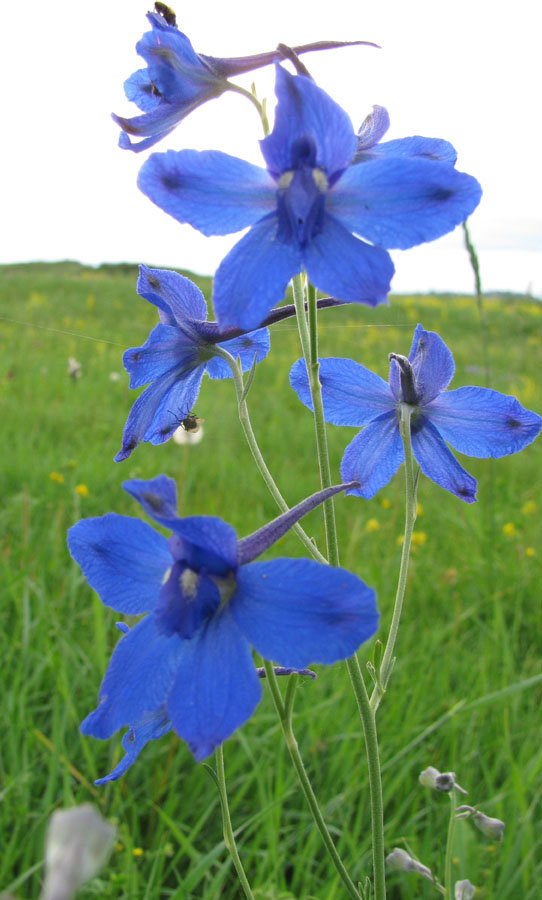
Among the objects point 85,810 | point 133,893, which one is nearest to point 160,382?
point 85,810

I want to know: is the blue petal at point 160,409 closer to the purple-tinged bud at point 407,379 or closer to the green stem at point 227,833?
the purple-tinged bud at point 407,379

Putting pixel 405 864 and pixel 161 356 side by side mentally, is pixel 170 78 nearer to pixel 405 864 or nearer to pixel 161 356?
pixel 161 356

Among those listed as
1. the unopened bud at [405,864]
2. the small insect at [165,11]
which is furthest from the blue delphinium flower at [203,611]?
the unopened bud at [405,864]

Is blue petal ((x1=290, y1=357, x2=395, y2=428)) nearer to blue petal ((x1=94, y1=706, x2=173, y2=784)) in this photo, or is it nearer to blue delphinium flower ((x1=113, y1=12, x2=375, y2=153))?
blue delphinium flower ((x1=113, y1=12, x2=375, y2=153))

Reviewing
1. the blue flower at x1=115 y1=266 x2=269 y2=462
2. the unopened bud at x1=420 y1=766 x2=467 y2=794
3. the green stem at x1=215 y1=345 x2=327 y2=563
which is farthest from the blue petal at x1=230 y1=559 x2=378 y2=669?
the unopened bud at x1=420 y1=766 x2=467 y2=794

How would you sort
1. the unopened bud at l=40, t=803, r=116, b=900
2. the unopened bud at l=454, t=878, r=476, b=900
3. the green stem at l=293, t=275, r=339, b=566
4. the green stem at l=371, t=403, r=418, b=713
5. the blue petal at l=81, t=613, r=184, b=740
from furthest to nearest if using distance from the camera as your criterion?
the unopened bud at l=454, t=878, r=476, b=900, the green stem at l=371, t=403, r=418, b=713, the green stem at l=293, t=275, r=339, b=566, the blue petal at l=81, t=613, r=184, b=740, the unopened bud at l=40, t=803, r=116, b=900

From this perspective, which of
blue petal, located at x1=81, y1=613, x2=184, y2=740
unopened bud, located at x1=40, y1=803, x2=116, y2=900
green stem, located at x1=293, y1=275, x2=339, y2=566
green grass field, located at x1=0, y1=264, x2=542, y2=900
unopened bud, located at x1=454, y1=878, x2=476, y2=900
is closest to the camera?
unopened bud, located at x1=40, y1=803, x2=116, y2=900
